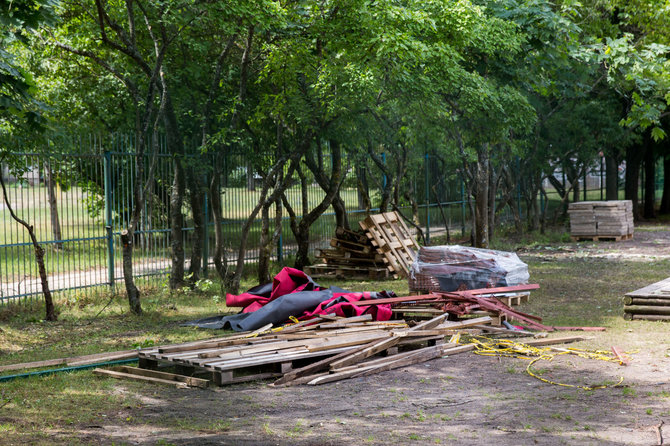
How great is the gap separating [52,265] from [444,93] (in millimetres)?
8593

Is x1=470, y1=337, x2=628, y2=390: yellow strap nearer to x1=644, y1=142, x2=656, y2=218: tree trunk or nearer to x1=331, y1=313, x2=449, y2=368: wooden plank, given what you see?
x1=331, y1=313, x2=449, y2=368: wooden plank

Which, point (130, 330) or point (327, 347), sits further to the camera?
point (130, 330)

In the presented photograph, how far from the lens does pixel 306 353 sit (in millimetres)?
8031

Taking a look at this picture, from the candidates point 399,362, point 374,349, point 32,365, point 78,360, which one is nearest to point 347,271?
point 374,349

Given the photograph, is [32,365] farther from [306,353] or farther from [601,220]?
[601,220]

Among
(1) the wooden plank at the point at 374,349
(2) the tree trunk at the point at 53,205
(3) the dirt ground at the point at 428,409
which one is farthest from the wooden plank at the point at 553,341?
(2) the tree trunk at the point at 53,205

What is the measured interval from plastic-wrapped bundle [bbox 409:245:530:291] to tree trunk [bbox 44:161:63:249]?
20.7ft

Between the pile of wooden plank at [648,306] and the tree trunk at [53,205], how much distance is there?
30.9 ft

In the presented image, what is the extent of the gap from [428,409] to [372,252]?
9324 millimetres

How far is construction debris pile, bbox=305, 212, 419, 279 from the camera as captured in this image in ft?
51.3

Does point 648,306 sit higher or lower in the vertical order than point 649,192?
lower

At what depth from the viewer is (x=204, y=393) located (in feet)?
23.9

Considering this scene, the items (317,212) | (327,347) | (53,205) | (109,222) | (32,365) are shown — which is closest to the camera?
(32,365)

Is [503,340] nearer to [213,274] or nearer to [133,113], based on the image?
[213,274]
